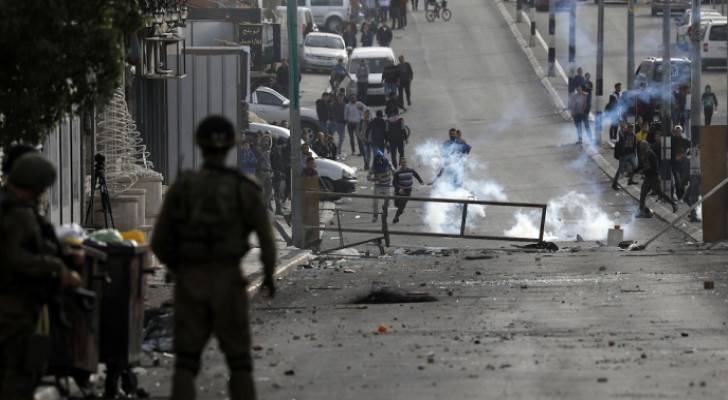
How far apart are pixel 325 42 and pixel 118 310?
47.3 metres

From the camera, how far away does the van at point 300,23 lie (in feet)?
181

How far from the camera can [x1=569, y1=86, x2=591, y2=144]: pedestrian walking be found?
1689 inches

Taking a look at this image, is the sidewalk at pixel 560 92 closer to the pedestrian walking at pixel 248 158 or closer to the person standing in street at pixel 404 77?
the person standing in street at pixel 404 77

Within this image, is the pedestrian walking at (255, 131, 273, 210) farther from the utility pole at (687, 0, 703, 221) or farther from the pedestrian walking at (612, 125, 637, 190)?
the pedestrian walking at (612, 125, 637, 190)

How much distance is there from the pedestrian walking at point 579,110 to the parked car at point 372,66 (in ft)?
25.9

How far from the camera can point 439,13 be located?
6738 cm

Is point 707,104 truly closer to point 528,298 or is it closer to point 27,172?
point 528,298

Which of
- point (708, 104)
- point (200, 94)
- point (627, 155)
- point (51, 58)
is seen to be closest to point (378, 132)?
point (627, 155)

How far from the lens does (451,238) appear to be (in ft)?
89.6

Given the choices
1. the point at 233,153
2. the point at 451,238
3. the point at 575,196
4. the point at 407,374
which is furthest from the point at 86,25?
the point at 575,196

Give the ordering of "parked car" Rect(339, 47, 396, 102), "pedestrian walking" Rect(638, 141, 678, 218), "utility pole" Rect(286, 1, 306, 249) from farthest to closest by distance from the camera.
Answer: "parked car" Rect(339, 47, 396, 102)
"pedestrian walking" Rect(638, 141, 678, 218)
"utility pole" Rect(286, 1, 306, 249)

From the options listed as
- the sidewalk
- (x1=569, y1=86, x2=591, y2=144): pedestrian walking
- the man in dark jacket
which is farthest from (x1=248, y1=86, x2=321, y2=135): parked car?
the sidewalk

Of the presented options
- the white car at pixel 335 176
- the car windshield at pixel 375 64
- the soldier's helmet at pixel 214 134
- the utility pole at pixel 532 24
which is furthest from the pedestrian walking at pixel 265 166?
the utility pole at pixel 532 24

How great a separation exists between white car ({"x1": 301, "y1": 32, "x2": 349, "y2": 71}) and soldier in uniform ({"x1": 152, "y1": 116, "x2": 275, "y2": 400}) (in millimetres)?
48011
